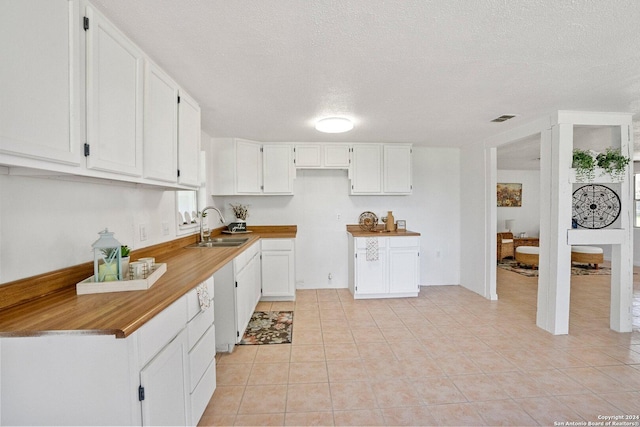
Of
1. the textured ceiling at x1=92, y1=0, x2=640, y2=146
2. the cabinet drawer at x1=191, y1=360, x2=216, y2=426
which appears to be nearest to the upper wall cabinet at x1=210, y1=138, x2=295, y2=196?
the textured ceiling at x1=92, y1=0, x2=640, y2=146

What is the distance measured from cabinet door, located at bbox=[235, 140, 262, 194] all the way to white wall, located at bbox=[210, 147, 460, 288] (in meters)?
0.37

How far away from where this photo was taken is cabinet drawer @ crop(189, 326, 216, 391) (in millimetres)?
1490

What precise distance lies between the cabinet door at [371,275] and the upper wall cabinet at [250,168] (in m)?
1.44

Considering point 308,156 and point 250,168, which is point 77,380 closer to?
point 250,168

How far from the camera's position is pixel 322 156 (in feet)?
13.3

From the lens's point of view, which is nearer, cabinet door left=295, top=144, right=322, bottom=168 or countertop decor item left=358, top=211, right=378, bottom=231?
cabinet door left=295, top=144, right=322, bottom=168

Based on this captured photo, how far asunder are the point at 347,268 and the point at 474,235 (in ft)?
6.37

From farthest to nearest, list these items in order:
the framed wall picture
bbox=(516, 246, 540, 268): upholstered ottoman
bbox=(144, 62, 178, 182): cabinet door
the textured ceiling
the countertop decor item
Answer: the framed wall picture → bbox=(516, 246, 540, 268): upholstered ottoman → the countertop decor item → bbox=(144, 62, 178, 182): cabinet door → the textured ceiling

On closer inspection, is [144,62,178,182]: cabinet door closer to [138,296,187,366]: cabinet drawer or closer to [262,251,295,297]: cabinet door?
[138,296,187,366]: cabinet drawer

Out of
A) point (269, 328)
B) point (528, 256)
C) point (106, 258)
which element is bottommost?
point (269, 328)

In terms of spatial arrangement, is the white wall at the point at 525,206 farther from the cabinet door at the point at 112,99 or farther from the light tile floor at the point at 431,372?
the cabinet door at the point at 112,99

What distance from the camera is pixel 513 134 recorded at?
334 centimetres

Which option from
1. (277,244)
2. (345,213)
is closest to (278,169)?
(277,244)

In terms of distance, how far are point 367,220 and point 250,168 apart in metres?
1.91
